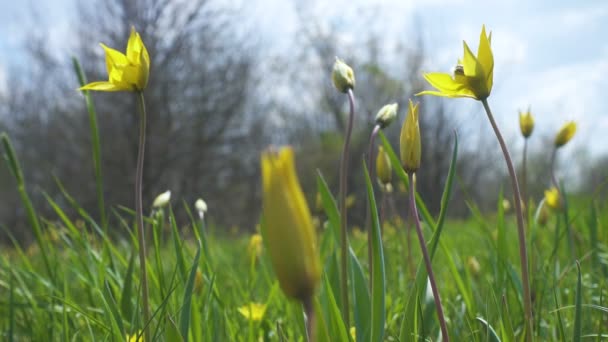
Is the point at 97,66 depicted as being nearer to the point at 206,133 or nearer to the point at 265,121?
the point at 206,133

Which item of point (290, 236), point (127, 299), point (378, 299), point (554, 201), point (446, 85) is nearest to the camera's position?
point (290, 236)

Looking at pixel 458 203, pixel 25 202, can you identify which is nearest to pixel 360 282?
pixel 25 202

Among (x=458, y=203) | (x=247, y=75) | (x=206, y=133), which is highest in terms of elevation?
(x=247, y=75)

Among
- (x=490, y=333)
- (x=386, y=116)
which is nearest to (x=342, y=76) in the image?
(x=386, y=116)

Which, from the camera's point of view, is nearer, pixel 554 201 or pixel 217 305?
pixel 217 305

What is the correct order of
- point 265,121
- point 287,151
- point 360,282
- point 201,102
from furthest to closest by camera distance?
point 265,121 < point 201,102 < point 360,282 < point 287,151

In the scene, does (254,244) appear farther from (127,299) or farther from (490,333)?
(490,333)

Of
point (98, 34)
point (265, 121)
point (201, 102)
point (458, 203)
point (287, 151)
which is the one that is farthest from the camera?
point (458, 203)
